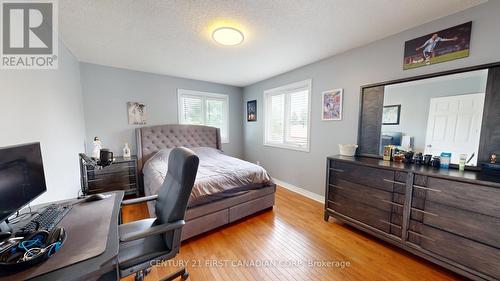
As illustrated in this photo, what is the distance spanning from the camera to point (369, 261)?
5.85 feet

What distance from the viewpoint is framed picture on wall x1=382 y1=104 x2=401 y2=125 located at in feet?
7.25

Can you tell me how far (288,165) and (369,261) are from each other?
213 cm

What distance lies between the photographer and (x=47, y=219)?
1.10 meters

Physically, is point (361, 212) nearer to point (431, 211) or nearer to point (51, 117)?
point (431, 211)

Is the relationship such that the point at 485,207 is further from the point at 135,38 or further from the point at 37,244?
the point at 135,38

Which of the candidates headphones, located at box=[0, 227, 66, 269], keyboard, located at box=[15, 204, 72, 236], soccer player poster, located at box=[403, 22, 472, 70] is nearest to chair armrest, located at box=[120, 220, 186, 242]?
headphones, located at box=[0, 227, 66, 269]

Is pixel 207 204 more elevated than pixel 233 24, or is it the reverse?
pixel 233 24

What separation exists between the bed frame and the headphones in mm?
A: 1203

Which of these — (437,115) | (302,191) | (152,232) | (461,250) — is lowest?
(302,191)

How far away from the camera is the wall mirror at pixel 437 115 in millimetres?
1644

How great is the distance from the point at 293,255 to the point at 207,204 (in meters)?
1.10

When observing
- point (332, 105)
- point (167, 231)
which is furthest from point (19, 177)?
point (332, 105)

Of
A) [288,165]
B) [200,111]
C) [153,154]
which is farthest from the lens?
[200,111]

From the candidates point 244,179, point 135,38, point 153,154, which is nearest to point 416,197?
point 244,179
